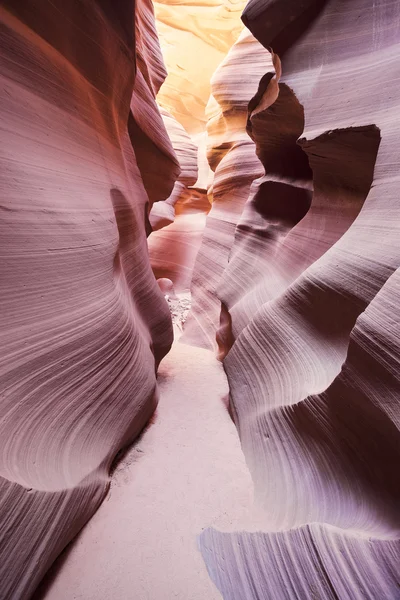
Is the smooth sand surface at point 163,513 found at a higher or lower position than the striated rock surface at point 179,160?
lower

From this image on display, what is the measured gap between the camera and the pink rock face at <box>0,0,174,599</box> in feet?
3.93

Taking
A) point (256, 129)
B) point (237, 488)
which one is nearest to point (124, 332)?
point (237, 488)

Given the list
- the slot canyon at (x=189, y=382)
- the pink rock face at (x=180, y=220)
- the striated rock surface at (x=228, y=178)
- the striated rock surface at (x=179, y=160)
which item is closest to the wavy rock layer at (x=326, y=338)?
the slot canyon at (x=189, y=382)

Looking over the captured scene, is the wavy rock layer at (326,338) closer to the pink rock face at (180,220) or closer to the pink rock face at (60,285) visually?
the pink rock face at (60,285)

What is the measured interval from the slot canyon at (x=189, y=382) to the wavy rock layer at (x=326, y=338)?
1 centimetres

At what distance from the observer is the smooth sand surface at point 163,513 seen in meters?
1.25

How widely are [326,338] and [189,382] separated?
1.67 metres

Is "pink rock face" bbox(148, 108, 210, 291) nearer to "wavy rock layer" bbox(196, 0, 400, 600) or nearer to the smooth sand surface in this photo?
"wavy rock layer" bbox(196, 0, 400, 600)

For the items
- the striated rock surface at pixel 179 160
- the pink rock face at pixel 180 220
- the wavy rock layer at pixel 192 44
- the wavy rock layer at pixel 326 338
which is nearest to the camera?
the wavy rock layer at pixel 326 338

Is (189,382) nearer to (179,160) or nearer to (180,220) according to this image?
(179,160)

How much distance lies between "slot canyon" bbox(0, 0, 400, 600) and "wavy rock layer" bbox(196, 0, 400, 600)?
0.01 metres

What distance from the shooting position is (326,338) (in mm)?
1858

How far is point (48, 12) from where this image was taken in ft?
5.85

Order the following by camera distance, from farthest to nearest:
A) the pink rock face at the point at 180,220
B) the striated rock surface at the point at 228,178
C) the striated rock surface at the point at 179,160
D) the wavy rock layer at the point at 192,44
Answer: the wavy rock layer at the point at 192,44 < the pink rock face at the point at 180,220 < the striated rock surface at the point at 179,160 < the striated rock surface at the point at 228,178
